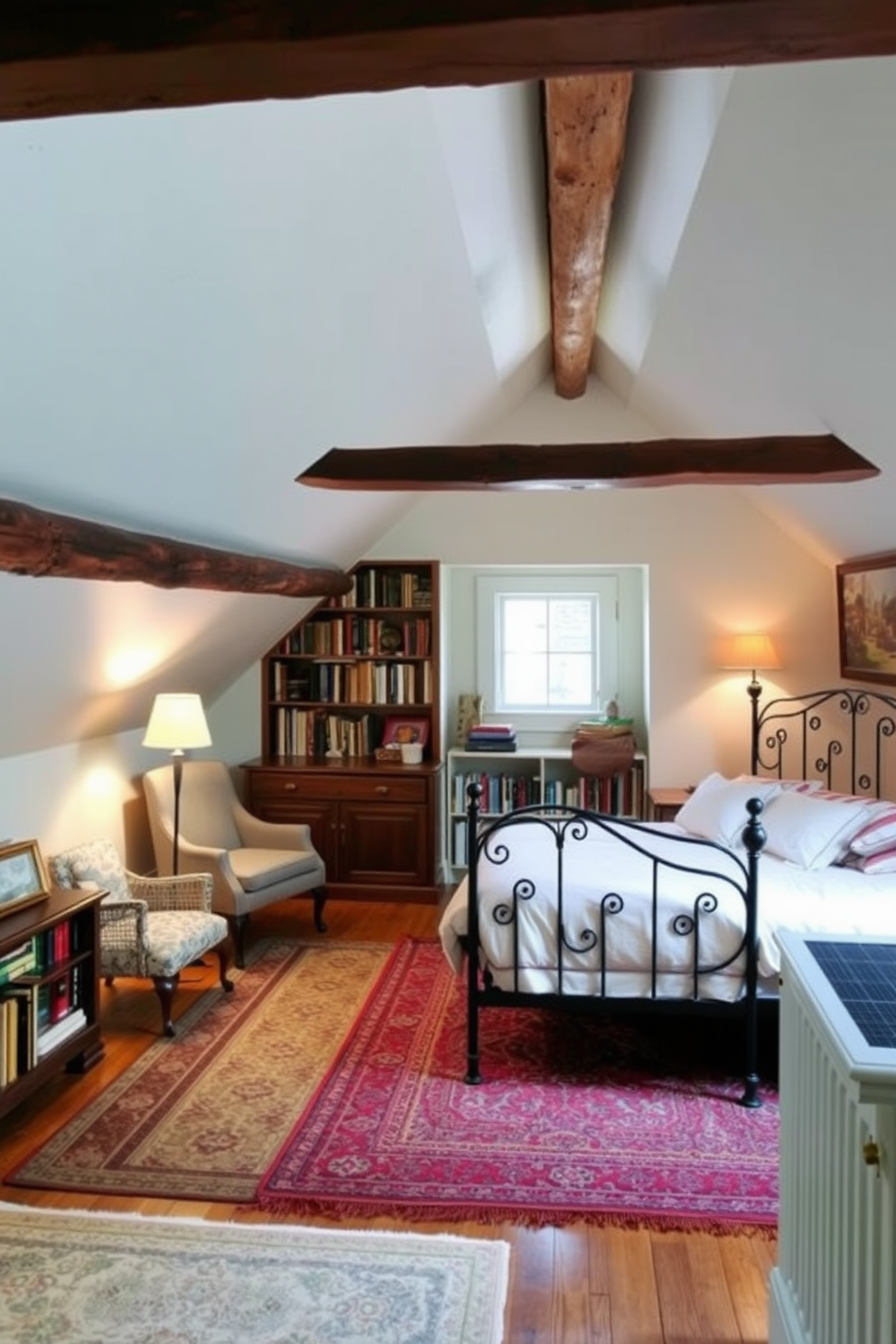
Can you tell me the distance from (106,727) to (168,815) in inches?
21.4

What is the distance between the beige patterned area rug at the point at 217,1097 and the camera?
2572 mm

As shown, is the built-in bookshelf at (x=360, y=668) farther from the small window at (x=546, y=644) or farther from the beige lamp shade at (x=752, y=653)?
the beige lamp shade at (x=752, y=653)

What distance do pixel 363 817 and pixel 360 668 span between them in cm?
93

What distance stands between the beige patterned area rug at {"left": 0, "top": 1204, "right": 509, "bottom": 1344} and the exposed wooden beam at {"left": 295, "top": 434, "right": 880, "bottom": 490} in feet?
8.53

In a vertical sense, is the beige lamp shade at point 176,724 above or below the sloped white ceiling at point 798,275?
below

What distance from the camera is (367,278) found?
2.53 m

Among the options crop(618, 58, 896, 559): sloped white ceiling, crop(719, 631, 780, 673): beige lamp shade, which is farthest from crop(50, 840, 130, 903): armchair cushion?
crop(719, 631, 780, 673): beige lamp shade

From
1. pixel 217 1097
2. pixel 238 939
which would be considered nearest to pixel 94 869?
pixel 238 939

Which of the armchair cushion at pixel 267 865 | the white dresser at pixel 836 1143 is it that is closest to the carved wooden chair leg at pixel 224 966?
the armchair cushion at pixel 267 865

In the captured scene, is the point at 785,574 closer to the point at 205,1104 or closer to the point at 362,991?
the point at 362,991

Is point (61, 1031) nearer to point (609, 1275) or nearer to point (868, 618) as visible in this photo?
point (609, 1275)

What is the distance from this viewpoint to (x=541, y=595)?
572 cm

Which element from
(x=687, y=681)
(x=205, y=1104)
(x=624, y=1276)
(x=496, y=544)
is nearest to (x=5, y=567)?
(x=205, y=1104)

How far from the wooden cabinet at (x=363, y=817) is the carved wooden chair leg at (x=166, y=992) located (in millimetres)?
1780
